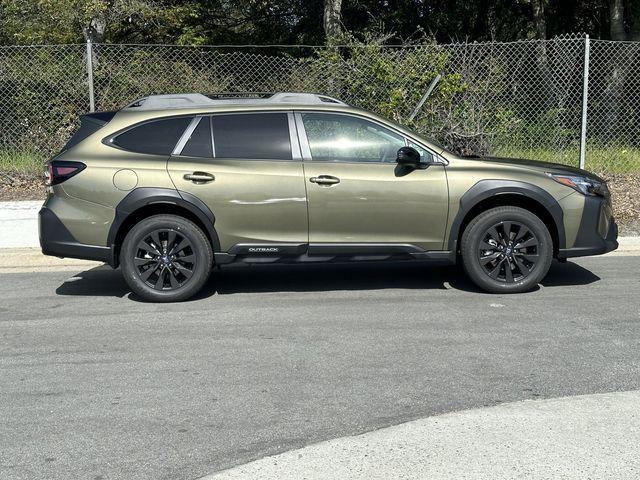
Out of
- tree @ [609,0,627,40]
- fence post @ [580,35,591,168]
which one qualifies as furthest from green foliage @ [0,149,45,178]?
tree @ [609,0,627,40]

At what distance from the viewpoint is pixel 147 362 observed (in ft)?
18.6

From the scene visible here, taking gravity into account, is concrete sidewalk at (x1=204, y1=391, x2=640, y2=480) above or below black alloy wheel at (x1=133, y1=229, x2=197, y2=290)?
below

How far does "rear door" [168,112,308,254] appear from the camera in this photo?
23.7 ft

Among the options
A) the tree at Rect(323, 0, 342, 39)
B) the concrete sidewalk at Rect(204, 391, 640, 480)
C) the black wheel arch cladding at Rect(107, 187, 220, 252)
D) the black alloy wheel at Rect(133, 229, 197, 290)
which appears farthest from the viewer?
the tree at Rect(323, 0, 342, 39)

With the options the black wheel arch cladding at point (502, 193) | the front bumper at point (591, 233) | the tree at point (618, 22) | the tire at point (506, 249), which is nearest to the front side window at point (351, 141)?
the black wheel arch cladding at point (502, 193)

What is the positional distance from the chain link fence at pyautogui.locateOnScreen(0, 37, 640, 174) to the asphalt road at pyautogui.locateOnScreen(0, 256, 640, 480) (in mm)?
4902

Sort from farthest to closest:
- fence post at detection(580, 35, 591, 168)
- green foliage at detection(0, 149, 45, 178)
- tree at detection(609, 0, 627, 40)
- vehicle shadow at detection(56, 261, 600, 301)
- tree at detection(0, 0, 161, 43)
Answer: tree at detection(609, 0, 627, 40) < tree at detection(0, 0, 161, 43) < green foliage at detection(0, 149, 45, 178) < fence post at detection(580, 35, 591, 168) < vehicle shadow at detection(56, 261, 600, 301)

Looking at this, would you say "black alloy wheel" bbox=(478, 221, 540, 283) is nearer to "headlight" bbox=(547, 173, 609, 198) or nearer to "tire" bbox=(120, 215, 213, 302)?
"headlight" bbox=(547, 173, 609, 198)

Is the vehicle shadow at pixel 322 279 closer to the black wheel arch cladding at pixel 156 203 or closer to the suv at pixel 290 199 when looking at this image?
the suv at pixel 290 199

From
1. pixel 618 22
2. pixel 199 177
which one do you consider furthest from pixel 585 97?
pixel 618 22

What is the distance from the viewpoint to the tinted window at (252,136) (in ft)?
24.2

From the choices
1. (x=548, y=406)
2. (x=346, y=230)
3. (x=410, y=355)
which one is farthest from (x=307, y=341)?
(x=548, y=406)

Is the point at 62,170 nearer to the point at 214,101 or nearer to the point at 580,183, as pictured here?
the point at 214,101

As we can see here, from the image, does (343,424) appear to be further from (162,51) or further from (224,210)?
(162,51)
